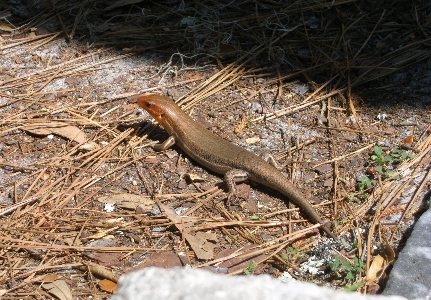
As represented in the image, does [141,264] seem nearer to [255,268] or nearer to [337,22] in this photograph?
[255,268]

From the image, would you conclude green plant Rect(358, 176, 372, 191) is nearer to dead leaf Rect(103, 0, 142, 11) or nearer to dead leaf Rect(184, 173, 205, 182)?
dead leaf Rect(184, 173, 205, 182)

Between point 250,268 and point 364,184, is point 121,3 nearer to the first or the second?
point 364,184

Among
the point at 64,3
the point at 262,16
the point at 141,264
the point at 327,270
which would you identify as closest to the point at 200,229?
the point at 141,264

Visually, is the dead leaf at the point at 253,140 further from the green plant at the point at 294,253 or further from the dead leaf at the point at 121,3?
the dead leaf at the point at 121,3

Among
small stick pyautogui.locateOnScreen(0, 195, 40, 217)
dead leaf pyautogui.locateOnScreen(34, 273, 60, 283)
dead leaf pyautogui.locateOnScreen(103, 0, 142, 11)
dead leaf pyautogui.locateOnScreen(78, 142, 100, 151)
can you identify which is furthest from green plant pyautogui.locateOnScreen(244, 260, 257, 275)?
dead leaf pyautogui.locateOnScreen(103, 0, 142, 11)

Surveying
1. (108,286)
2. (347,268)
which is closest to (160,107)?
(108,286)

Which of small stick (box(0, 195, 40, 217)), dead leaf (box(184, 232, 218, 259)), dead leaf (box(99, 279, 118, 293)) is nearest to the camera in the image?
dead leaf (box(99, 279, 118, 293))
